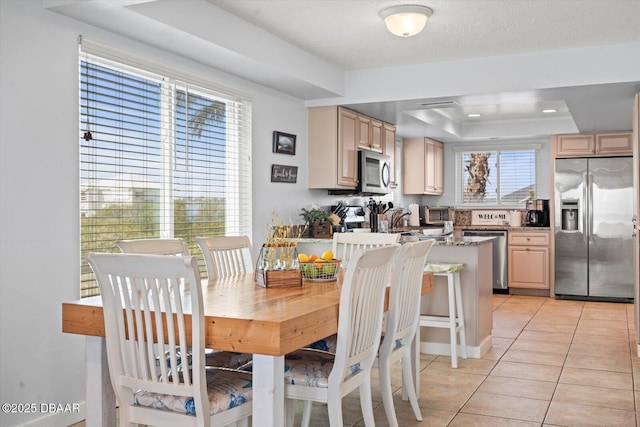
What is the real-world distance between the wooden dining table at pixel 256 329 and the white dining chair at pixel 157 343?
0.36 feet

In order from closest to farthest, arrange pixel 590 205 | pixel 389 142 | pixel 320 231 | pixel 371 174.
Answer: pixel 320 231 → pixel 371 174 → pixel 389 142 → pixel 590 205

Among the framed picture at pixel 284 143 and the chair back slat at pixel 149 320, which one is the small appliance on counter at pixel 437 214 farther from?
the chair back slat at pixel 149 320

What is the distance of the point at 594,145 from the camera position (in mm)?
7352

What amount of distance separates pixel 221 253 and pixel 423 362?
72.2 inches

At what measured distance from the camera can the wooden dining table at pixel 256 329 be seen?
2020 millimetres

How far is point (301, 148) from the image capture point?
221 inches

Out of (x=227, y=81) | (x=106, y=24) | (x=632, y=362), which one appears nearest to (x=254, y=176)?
(x=227, y=81)

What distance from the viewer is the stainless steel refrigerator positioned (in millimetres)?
7184

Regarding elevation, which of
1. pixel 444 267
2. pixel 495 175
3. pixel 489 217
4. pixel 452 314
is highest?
pixel 495 175

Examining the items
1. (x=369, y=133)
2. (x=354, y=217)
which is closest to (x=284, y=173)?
(x=369, y=133)

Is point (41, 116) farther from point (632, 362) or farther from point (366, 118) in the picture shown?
point (632, 362)

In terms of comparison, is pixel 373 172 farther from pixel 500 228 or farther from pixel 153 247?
pixel 153 247

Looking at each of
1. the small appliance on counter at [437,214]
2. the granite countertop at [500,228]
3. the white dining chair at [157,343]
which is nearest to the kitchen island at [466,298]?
the white dining chair at [157,343]

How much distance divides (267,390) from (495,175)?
7250 mm
